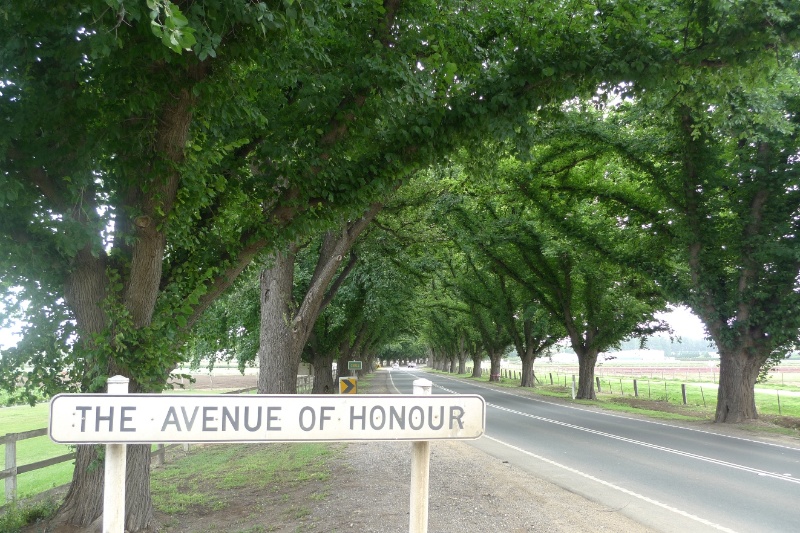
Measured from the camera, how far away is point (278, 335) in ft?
38.8

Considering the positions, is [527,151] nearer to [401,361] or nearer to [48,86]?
[48,86]

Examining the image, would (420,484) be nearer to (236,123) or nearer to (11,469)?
(236,123)

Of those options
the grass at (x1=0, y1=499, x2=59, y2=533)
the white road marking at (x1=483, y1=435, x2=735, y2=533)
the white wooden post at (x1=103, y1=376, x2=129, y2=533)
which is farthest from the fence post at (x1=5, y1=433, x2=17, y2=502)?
the white road marking at (x1=483, y1=435, x2=735, y2=533)

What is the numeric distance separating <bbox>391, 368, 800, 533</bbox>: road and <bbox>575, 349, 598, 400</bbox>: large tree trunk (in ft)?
33.9

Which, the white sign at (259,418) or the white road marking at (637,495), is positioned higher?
the white sign at (259,418)

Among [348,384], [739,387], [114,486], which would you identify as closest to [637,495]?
[348,384]

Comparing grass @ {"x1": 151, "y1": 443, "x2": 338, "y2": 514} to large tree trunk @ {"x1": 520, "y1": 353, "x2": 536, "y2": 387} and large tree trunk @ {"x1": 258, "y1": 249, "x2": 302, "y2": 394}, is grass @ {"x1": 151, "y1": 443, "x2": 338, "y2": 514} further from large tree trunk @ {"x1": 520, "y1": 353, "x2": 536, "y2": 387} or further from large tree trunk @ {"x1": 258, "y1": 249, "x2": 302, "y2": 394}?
large tree trunk @ {"x1": 520, "y1": 353, "x2": 536, "y2": 387}

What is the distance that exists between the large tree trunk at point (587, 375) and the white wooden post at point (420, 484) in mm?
27035

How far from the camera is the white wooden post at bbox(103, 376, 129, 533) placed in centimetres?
271

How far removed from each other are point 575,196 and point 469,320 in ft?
92.6

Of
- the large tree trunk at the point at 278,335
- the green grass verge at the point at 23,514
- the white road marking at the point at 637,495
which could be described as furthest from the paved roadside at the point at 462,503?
the green grass verge at the point at 23,514

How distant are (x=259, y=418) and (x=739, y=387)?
1918cm

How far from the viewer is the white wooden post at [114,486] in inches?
107

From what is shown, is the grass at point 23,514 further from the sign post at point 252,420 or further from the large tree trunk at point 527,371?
the large tree trunk at point 527,371
